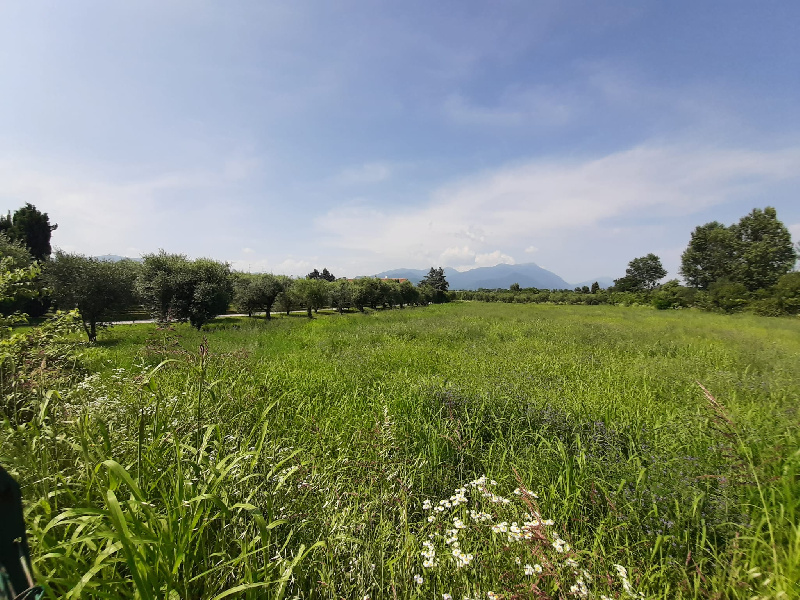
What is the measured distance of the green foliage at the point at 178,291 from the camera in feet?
65.5

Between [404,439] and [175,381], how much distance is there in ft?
14.9

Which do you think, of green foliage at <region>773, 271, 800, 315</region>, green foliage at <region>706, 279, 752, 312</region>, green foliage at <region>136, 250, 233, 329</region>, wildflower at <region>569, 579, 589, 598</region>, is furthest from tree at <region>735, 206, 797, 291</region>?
green foliage at <region>136, 250, 233, 329</region>

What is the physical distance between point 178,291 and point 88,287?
421 centimetres

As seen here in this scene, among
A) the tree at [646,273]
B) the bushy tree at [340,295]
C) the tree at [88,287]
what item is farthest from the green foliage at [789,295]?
the tree at [646,273]

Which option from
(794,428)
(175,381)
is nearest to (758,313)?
(794,428)

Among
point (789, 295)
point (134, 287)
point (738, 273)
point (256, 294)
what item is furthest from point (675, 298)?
point (134, 287)

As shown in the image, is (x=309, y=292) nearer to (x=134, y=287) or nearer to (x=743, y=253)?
(x=134, y=287)

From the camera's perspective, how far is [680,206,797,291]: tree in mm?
43938

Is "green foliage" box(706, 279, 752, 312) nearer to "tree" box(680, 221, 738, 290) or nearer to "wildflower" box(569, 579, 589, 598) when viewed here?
"tree" box(680, 221, 738, 290)

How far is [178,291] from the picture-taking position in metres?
20.5

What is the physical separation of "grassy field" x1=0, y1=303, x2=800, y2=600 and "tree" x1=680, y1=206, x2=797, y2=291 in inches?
A: 2220

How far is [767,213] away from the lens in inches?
1919

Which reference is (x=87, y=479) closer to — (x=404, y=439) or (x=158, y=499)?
A: (x=158, y=499)

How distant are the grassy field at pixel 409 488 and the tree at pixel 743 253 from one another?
185 feet
